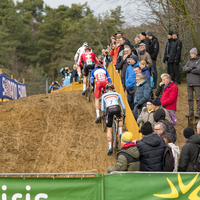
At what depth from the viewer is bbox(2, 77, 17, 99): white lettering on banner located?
730 inches

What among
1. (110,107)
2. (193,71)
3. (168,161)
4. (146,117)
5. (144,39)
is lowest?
(168,161)

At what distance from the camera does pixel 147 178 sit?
5.62 metres

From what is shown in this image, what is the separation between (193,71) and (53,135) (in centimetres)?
519

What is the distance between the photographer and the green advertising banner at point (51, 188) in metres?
5.62

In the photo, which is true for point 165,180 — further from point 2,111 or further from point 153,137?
point 2,111

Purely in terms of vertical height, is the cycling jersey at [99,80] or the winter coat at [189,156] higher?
the cycling jersey at [99,80]

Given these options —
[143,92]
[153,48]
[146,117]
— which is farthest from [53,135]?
[153,48]

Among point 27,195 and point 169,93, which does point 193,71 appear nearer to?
point 169,93

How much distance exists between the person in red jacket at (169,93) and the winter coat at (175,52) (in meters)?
4.01

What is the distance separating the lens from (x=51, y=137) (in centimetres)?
1310

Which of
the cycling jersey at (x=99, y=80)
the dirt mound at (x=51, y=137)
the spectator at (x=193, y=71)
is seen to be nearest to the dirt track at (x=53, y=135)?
the dirt mound at (x=51, y=137)

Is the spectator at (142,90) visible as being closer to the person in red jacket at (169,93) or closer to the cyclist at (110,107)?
the person in red jacket at (169,93)

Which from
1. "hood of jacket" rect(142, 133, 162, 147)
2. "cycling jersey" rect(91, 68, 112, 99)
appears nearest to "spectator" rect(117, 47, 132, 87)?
"cycling jersey" rect(91, 68, 112, 99)

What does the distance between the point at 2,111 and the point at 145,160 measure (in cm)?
995
